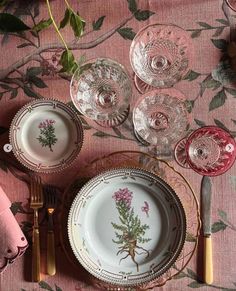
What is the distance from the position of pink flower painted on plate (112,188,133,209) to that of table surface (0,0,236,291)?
0.08 metres

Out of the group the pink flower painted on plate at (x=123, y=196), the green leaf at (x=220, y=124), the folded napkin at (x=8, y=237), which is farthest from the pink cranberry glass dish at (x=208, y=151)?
the folded napkin at (x=8, y=237)

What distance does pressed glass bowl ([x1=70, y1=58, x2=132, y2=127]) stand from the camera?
3.59 feet

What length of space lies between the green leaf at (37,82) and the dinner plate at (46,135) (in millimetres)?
42

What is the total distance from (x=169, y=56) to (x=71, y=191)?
0.33m

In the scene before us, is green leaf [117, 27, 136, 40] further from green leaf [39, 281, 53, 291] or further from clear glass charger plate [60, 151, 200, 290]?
green leaf [39, 281, 53, 291]

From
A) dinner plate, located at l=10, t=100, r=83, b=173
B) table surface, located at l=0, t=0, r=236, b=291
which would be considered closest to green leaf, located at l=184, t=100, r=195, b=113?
table surface, located at l=0, t=0, r=236, b=291

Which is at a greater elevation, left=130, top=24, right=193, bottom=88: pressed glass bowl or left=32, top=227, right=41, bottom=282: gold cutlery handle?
left=130, top=24, right=193, bottom=88: pressed glass bowl

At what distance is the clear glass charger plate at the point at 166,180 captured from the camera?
1.06 metres

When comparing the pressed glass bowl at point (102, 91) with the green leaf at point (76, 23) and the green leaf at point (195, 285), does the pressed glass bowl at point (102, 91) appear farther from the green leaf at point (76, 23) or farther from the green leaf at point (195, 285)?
the green leaf at point (195, 285)

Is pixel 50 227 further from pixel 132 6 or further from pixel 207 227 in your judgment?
pixel 132 6

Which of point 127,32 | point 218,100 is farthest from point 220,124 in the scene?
point 127,32

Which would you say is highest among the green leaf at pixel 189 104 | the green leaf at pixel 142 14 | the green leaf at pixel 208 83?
the green leaf at pixel 142 14

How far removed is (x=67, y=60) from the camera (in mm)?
1043

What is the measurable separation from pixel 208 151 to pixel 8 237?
42 centimetres
